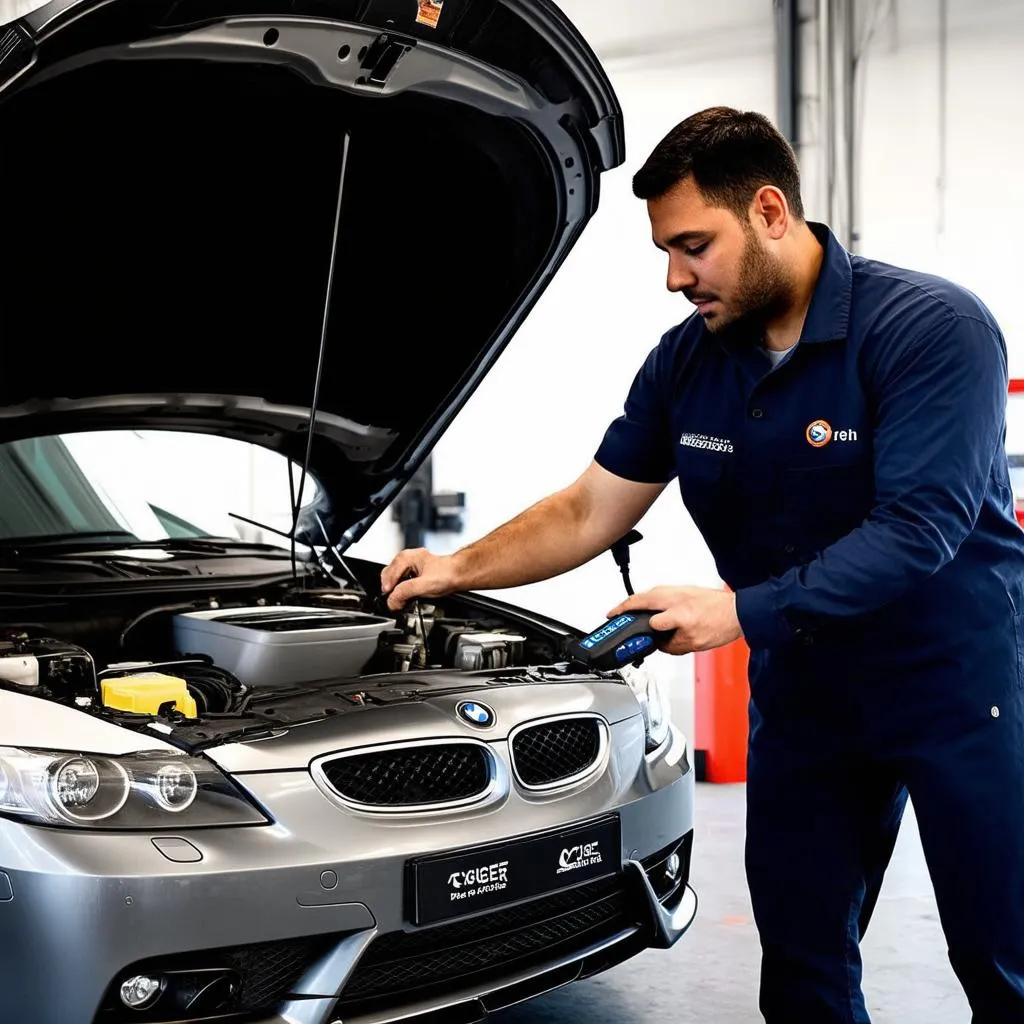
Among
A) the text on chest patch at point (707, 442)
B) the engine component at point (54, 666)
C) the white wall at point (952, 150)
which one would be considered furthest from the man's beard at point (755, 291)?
the white wall at point (952, 150)

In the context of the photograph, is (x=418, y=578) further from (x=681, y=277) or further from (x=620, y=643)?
Answer: (x=681, y=277)

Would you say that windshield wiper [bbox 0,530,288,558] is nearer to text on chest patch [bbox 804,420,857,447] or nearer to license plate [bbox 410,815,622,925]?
license plate [bbox 410,815,622,925]

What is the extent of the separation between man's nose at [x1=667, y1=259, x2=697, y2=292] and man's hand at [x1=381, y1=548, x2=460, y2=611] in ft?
2.60

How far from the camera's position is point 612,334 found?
21.4 ft

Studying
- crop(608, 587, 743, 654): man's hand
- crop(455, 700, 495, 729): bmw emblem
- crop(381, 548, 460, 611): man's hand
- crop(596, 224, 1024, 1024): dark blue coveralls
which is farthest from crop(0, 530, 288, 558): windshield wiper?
crop(608, 587, 743, 654): man's hand

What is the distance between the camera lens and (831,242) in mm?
1986

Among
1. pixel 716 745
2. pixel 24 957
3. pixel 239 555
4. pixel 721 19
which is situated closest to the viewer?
pixel 24 957

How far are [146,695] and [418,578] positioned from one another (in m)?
0.62

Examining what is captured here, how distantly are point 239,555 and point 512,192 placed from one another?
1.09 metres

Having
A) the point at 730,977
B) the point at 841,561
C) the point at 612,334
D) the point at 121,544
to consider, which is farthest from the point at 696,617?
the point at 612,334

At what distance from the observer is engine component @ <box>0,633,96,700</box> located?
2160 mm

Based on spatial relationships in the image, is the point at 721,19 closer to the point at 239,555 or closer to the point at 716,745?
the point at 716,745

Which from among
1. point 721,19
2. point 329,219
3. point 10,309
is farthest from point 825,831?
point 721,19

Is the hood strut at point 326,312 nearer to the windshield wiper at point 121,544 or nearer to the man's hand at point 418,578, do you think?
the windshield wiper at point 121,544
